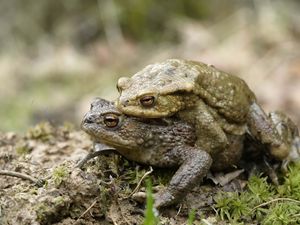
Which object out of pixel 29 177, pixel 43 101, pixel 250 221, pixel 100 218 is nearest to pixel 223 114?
pixel 250 221

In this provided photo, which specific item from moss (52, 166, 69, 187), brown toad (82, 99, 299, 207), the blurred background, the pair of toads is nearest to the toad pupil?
the pair of toads

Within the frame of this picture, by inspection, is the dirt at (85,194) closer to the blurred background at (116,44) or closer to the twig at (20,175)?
the twig at (20,175)

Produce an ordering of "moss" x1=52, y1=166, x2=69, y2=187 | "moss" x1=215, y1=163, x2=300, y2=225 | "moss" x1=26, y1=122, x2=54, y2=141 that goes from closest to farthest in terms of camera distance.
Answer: "moss" x1=52, y1=166, x2=69, y2=187 → "moss" x1=215, y1=163, x2=300, y2=225 → "moss" x1=26, y1=122, x2=54, y2=141

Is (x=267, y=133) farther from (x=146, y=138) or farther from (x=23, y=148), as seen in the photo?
(x=23, y=148)

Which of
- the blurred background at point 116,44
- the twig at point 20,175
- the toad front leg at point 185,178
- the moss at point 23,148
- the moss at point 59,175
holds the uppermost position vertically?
the blurred background at point 116,44

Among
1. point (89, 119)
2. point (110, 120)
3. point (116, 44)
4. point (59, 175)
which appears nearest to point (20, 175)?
point (59, 175)

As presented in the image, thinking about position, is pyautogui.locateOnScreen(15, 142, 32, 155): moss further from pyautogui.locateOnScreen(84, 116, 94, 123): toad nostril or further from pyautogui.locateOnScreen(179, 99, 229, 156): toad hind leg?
pyautogui.locateOnScreen(179, 99, 229, 156): toad hind leg

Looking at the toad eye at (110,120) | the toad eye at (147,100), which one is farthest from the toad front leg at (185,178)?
the toad eye at (110,120)
